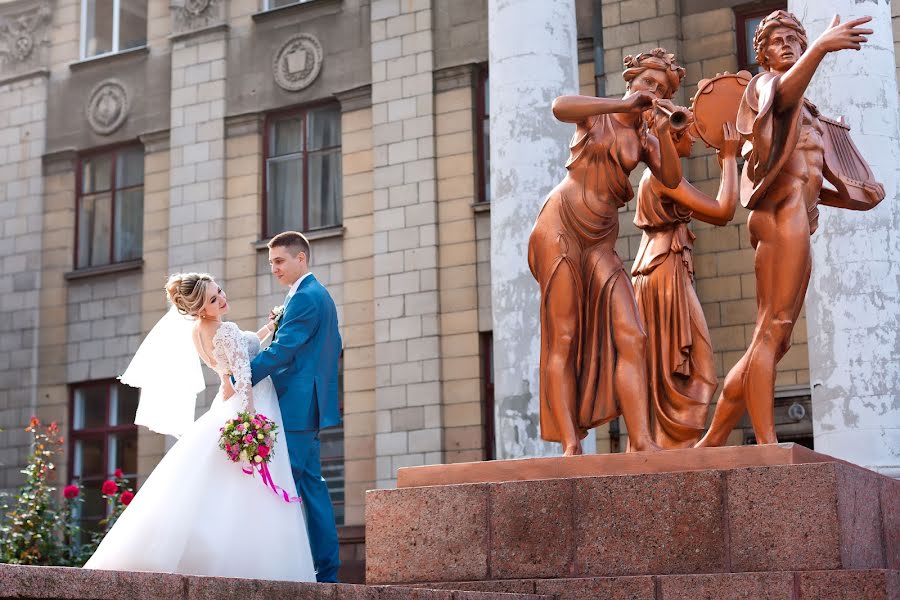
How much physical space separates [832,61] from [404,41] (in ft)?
30.9

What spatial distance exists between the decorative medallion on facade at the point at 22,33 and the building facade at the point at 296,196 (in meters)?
0.03

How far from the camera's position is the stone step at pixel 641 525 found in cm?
692

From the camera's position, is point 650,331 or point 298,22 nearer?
point 650,331

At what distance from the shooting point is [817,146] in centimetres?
809

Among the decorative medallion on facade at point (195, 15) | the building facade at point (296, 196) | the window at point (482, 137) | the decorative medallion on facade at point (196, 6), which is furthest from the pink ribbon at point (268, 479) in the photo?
the decorative medallion on facade at point (196, 6)

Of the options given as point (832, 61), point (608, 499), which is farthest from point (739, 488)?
point (832, 61)

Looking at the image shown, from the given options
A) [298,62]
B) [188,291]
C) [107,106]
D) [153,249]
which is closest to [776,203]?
[188,291]

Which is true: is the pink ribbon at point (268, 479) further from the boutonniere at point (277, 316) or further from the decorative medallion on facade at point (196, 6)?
the decorative medallion on facade at point (196, 6)

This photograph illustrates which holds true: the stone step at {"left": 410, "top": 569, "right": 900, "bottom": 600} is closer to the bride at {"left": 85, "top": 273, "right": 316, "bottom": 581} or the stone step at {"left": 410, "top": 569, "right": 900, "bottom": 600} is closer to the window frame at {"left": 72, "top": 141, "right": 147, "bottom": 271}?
A: the bride at {"left": 85, "top": 273, "right": 316, "bottom": 581}

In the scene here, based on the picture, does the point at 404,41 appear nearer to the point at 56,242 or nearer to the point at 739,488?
the point at 56,242

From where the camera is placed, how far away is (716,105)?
868cm

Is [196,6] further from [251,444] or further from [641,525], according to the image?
[641,525]

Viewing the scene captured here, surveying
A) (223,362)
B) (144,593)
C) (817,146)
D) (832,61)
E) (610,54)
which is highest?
(610,54)

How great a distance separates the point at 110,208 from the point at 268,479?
16767 millimetres
